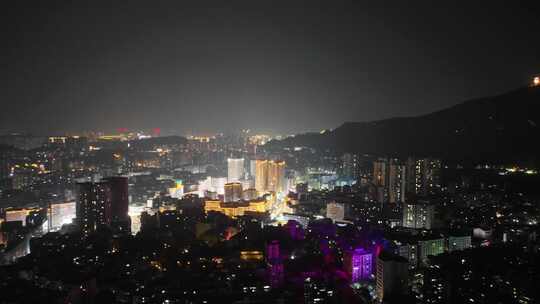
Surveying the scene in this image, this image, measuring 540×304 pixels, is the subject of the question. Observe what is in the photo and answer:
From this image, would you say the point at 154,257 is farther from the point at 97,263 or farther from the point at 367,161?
the point at 367,161

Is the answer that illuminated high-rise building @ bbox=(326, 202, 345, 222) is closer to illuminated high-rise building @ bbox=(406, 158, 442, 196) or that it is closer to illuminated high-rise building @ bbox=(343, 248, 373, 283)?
illuminated high-rise building @ bbox=(406, 158, 442, 196)

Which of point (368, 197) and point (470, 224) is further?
point (368, 197)

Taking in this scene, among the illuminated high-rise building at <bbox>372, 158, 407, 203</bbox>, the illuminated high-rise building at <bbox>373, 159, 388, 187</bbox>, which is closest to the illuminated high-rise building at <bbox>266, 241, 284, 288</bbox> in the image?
the illuminated high-rise building at <bbox>372, 158, 407, 203</bbox>

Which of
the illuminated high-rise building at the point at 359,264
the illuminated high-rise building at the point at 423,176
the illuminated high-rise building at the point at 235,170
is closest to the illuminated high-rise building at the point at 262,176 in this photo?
the illuminated high-rise building at the point at 235,170

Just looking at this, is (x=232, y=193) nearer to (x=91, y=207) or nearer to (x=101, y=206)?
(x=101, y=206)

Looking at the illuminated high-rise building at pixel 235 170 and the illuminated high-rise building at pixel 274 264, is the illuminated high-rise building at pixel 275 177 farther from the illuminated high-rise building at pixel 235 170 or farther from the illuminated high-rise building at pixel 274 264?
the illuminated high-rise building at pixel 274 264

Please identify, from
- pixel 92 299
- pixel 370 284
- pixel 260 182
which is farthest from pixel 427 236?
pixel 260 182

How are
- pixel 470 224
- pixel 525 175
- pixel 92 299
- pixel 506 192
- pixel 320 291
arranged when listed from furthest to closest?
1. pixel 525 175
2. pixel 506 192
3. pixel 470 224
4. pixel 320 291
5. pixel 92 299

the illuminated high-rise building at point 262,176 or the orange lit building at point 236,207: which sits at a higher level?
the illuminated high-rise building at point 262,176
